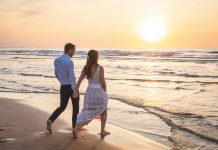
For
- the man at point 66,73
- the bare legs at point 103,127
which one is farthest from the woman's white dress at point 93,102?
the man at point 66,73

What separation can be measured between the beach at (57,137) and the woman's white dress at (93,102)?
43 cm

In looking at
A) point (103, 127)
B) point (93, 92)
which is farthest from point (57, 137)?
point (93, 92)

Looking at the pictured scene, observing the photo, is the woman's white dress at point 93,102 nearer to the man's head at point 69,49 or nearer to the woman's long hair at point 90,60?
the woman's long hair at point 90,60

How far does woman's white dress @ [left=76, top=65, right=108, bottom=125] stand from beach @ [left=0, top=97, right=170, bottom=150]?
1.40ft

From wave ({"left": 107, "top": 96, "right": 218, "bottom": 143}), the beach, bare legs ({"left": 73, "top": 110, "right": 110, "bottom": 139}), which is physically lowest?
wave ({"left": 107, "top": 96, "right": 218, "bottom": 143})

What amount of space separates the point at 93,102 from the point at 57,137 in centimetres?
101

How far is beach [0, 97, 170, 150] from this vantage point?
6246mm

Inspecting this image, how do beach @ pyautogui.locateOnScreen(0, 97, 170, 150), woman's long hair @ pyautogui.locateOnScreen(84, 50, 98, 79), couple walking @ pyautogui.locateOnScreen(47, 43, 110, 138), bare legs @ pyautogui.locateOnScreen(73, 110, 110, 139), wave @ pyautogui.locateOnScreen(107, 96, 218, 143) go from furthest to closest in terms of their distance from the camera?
wave @ pyautogui.locateOnScreen(107, 96, 218, 143)
bare legs @ pyautogui.locateOnScreen(73, 110, 110, 139)
couple walking @ pyautogui.locateOnScreen(47, 43, 110, 138)
woman's long hair @ pyautogui.locateOnScreen(84, 50, 98, 79)
beach @ pyautogui.locateOnScreen(0, 97, 170, 150)

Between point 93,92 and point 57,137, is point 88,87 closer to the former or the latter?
point 93,92

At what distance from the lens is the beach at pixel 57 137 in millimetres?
6246

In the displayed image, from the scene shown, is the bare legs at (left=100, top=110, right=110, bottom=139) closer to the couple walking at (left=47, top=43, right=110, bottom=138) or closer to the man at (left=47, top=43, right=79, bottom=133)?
the couple walking at (left=47, top=43, right=110, bottom=138)

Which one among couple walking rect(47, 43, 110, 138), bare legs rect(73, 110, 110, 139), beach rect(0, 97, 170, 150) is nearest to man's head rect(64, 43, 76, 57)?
couple walking rect(47, 43, 110, 138)

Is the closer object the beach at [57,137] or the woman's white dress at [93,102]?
the beach at [57,137]

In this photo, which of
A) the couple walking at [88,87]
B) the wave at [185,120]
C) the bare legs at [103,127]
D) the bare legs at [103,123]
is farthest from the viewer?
the wave at [185,120]
